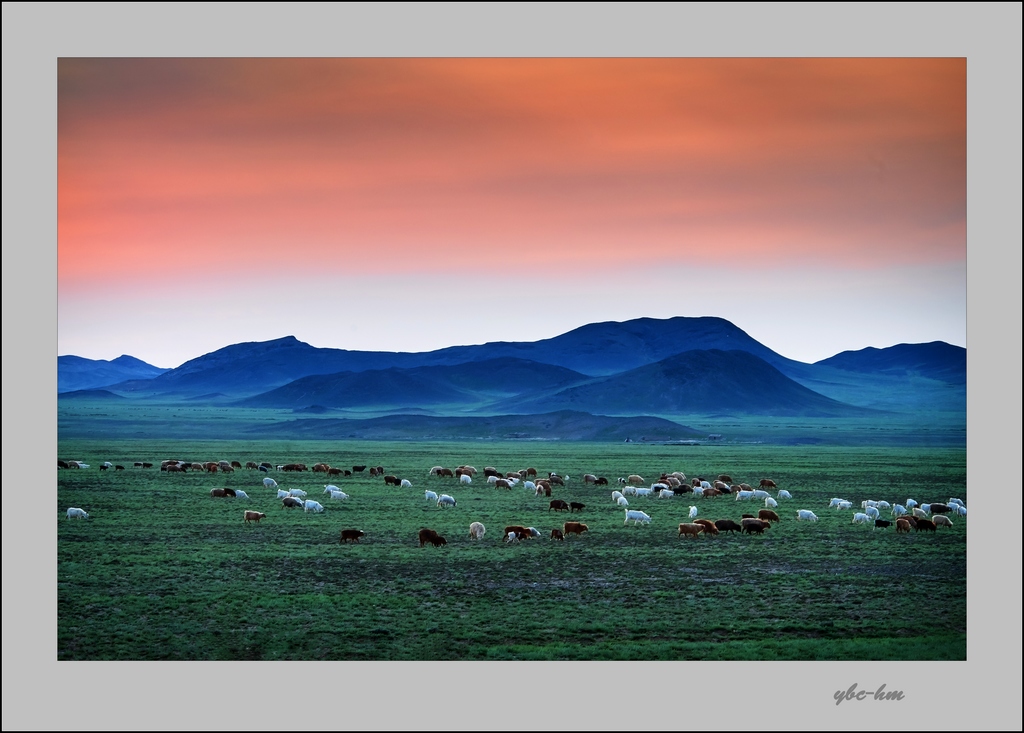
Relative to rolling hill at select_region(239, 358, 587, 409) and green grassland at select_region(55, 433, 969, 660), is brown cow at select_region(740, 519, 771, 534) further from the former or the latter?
rolling hill at select_region(239, 358, 587, 409)

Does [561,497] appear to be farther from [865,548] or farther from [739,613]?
[739,613]

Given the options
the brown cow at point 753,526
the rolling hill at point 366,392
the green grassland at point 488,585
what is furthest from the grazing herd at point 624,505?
the rolling hill at point 366,392

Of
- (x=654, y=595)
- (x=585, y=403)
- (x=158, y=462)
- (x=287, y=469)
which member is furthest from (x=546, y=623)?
(x=585, y=403)

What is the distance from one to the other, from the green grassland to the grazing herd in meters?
0.45

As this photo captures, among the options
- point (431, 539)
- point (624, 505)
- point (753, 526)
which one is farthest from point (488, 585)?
point (624, 505)

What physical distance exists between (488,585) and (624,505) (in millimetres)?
14009

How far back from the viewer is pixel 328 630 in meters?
17.2

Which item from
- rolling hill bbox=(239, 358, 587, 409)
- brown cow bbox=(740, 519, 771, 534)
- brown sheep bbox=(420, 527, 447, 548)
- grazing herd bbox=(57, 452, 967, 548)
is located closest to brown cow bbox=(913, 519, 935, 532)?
grazing herd bbox=(57, 452, 967, 548)

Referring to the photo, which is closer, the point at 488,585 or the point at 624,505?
the point at 488,585

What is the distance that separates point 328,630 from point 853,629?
32.2ft

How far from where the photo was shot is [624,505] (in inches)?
1312

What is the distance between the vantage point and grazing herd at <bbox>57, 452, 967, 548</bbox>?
26156 millimetres

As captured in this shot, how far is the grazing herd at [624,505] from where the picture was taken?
2616cm

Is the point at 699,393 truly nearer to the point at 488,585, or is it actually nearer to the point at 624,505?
the point at 624,505
